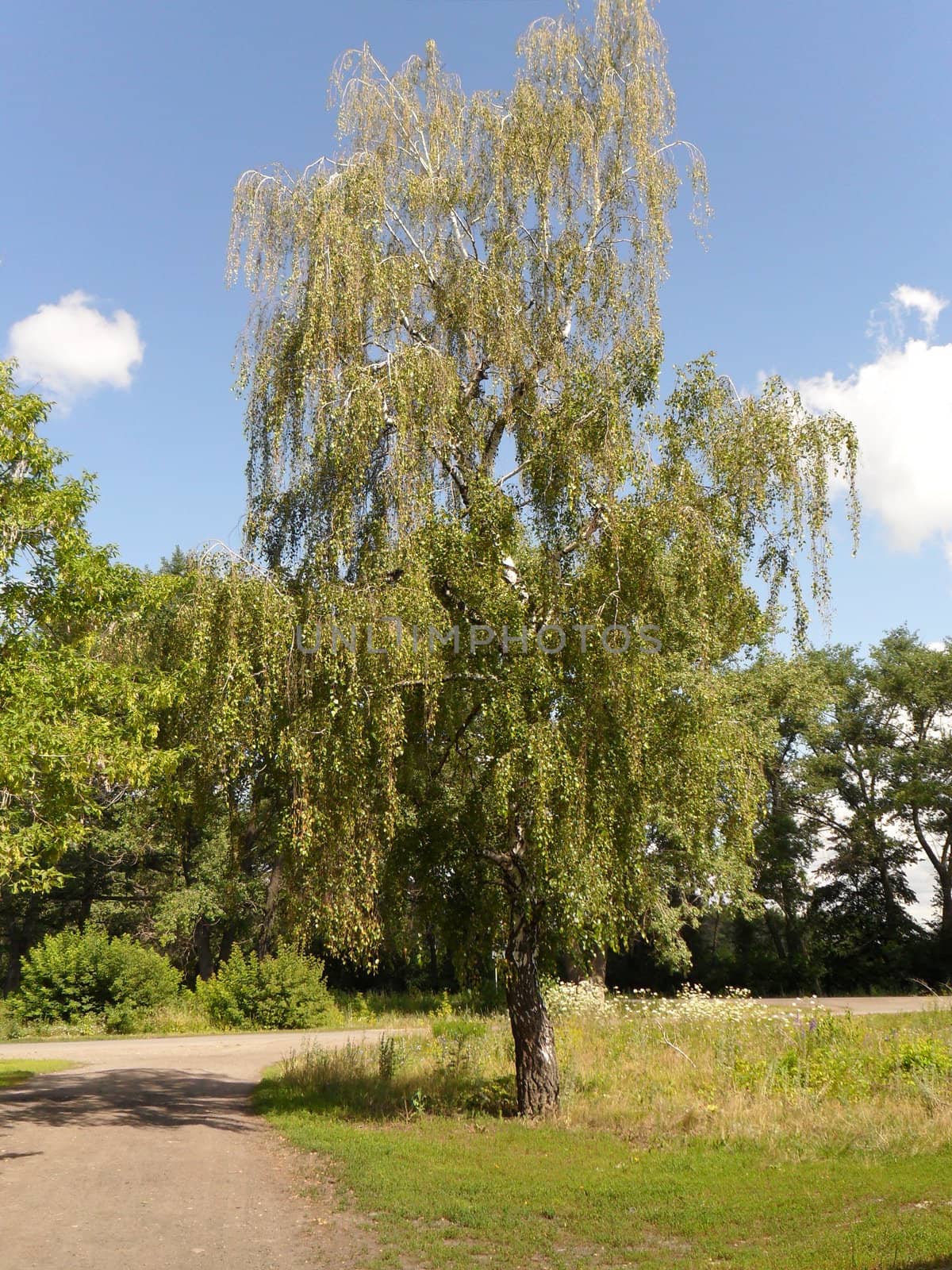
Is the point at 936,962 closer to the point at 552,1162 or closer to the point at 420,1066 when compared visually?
the point at 420,1066

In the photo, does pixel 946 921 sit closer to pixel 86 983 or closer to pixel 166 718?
pixel 86 983

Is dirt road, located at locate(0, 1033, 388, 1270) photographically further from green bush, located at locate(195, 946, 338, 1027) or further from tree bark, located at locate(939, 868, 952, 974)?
tree bark, located at locate(939, 868, 952, 974)

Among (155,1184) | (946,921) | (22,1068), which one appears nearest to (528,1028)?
(155,1184)

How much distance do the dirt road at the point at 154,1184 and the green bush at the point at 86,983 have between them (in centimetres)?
1015

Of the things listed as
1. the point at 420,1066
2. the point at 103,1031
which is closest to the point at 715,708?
the point at 420,1066

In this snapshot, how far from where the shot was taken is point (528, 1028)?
1246cm

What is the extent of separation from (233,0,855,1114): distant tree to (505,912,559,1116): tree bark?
33 millimetres

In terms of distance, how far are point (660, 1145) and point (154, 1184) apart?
5.11 m

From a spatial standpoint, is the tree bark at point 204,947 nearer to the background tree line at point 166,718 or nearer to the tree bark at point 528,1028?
the background tree line at point 166,718

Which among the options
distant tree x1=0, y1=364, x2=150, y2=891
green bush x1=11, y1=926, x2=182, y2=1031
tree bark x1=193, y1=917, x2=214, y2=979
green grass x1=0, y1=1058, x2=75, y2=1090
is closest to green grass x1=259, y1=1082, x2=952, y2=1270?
distant tree x1=0, y1=364, x2=150, y2=891

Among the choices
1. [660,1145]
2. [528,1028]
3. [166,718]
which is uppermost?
[166,718]

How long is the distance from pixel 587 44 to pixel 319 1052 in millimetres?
16641

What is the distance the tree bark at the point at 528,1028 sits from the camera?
1220 centimetres

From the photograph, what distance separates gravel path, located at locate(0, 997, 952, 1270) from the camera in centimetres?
717
